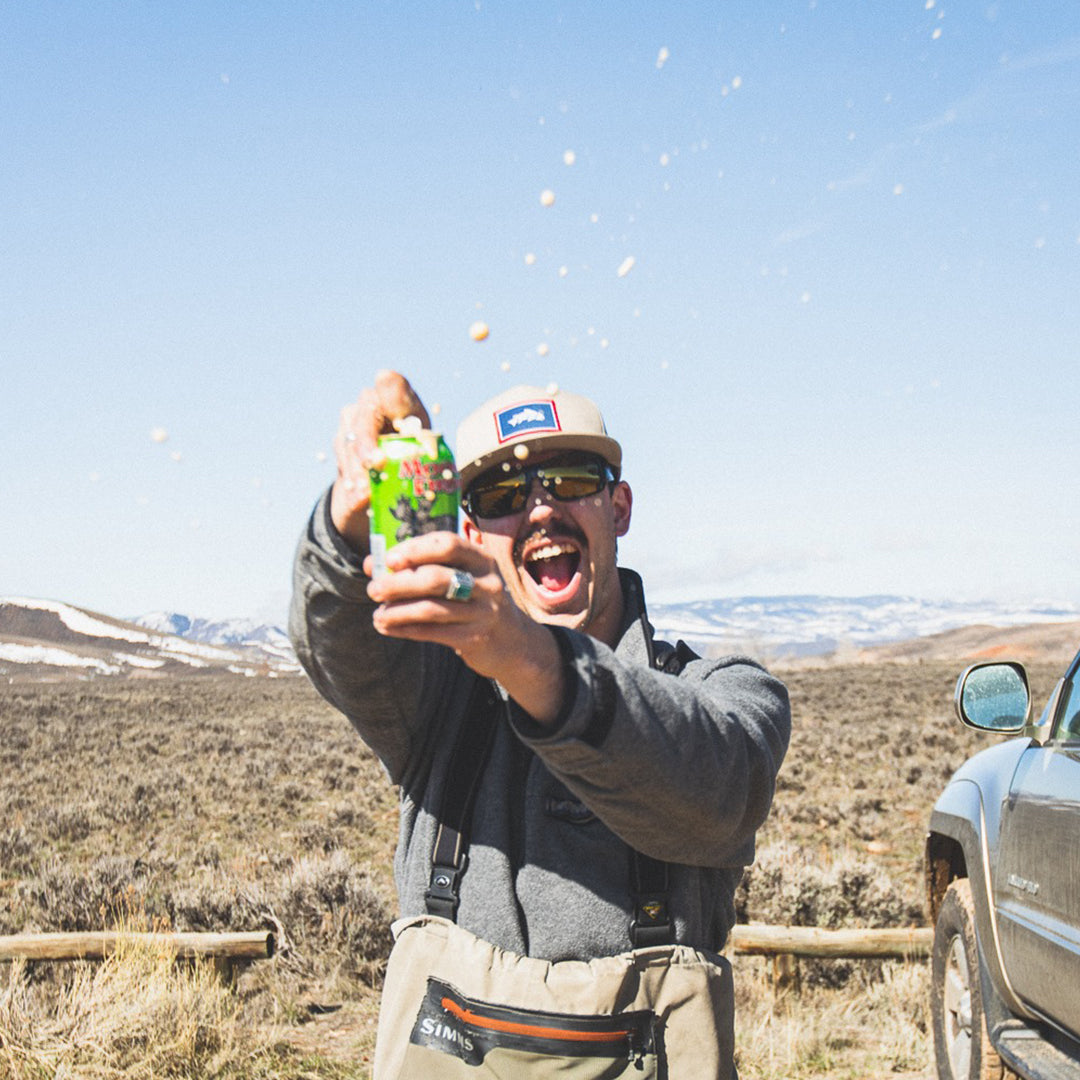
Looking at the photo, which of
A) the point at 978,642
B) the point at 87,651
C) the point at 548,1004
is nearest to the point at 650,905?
the point at 548,1004

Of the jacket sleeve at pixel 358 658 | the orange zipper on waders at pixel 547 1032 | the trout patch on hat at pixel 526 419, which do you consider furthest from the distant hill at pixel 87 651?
the orange zipper on waders at pixel 547 1032

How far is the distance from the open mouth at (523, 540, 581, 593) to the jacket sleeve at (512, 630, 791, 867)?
64 cm

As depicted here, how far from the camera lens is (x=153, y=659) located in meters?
68.2

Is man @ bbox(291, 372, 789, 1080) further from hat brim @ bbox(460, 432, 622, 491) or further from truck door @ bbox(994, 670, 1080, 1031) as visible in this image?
truck door @ bbox(994, 670, 1080, 1031)

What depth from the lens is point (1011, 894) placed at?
367cm

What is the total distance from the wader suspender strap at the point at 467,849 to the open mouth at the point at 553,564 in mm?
380

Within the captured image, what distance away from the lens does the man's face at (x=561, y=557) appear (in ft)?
8.37

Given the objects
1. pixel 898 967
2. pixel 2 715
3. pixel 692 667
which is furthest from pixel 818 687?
pixel 692 667

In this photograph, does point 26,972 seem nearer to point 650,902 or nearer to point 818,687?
point 650,902

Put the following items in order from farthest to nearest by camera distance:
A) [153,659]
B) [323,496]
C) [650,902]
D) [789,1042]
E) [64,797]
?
[153,659]
[64,797]
[789,1042]
[650,902]
[323,496]

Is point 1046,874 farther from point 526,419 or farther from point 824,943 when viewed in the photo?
point 824,943

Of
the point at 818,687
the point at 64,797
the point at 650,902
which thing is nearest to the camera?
the point at 650,902

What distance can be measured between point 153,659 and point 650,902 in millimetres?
71328

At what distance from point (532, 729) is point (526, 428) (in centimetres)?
104
